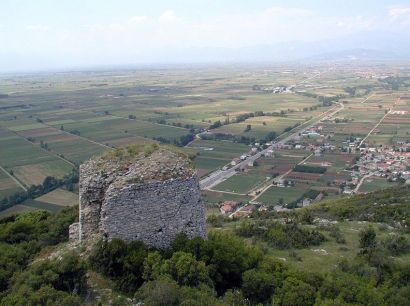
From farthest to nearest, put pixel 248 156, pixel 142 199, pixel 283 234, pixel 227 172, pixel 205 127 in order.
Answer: pixel 205 127 → pixel 248 156 → pixel 227 172 → pixel 283 234 → pixel 142 199

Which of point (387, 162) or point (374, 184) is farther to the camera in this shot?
point (387, 162)

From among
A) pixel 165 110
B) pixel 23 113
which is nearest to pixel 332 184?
pixel 165 110

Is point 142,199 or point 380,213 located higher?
point 142,199

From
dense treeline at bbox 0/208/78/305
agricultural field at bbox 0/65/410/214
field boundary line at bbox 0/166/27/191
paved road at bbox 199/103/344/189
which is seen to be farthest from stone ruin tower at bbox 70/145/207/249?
field boundary line at bbox 0/166/27/191

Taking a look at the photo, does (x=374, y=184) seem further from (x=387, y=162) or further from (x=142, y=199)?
(x=142, y=199)

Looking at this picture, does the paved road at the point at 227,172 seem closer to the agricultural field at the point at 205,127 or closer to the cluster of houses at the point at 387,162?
the agricultural field at the point at 205,127

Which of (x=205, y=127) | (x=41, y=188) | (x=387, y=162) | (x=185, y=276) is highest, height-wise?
(x=185, y=276)

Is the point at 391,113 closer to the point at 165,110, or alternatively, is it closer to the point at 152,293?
the point at 165,110

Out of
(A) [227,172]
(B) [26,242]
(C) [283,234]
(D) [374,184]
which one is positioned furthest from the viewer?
(A) [227,172]

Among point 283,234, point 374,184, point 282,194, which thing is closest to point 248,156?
point 282,194
